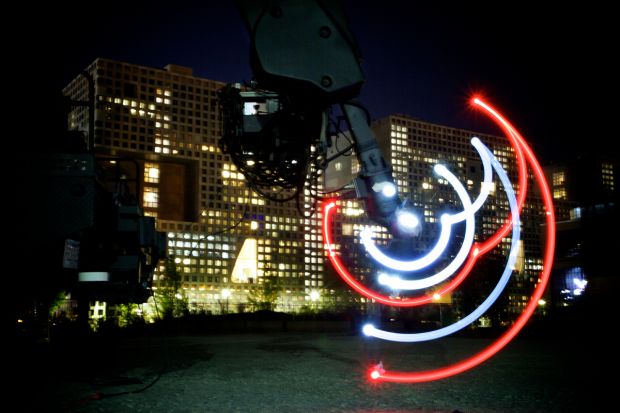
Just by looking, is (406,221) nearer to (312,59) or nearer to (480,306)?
(312,59)

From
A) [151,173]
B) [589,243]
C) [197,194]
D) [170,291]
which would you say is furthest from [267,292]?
[589,243]

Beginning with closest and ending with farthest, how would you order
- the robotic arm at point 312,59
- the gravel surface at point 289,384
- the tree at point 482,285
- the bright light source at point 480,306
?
the robotic arm at point 312,59
the gravel surface at point 289,384
the bright light source at point 480,306
the tree at point 482,285

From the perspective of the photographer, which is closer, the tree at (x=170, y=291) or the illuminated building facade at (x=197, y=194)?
the tree at (x=170, y=291)

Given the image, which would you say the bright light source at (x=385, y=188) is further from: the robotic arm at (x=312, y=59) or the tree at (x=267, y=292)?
the tree at (x=267, y=292)

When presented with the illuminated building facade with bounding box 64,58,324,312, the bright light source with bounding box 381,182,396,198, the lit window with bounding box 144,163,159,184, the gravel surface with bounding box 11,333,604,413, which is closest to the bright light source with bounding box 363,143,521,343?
the gravel surface with bounding box 11,333,604,413

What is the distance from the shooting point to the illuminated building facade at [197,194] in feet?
261

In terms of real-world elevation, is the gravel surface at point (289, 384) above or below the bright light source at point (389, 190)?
below

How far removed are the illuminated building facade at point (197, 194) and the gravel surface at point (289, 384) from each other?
67.1 meters

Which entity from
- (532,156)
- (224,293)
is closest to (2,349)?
(532,156)

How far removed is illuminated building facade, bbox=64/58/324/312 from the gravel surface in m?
67.1

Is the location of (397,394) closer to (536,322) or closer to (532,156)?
(532,156)

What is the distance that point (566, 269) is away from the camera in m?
51.6

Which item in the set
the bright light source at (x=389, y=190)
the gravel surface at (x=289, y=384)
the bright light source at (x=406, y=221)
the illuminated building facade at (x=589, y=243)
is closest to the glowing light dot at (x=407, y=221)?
the bright light source at (x=406, y=221)

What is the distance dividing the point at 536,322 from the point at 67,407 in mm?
20016
